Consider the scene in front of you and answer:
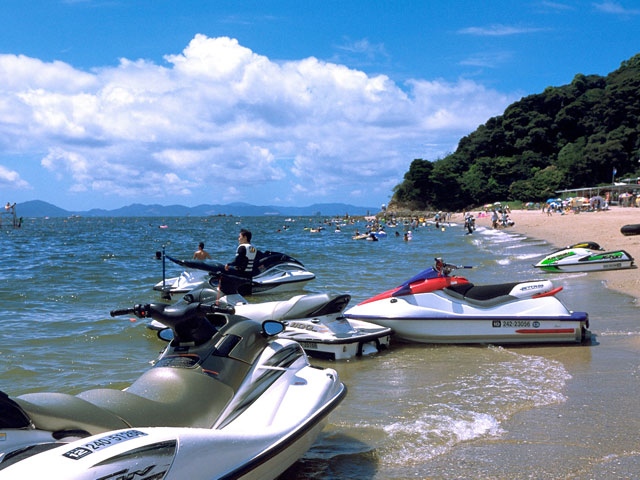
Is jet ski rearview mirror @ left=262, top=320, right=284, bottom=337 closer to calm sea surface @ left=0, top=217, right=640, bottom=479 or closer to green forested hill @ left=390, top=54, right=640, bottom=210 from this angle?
calm sea surface @ left=0, top=217, right=640, bottom=479

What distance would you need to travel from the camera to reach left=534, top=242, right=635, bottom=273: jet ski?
15.3 m

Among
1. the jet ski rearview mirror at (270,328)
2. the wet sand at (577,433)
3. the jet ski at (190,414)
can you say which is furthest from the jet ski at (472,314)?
the jet ski rearview mirror at (270,328)

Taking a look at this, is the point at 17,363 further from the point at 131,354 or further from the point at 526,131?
the point at 526,131

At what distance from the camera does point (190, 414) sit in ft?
11.1

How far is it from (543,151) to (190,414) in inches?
3977

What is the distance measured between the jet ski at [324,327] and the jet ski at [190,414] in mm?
3189

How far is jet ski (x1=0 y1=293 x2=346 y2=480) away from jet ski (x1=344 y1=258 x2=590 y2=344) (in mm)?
4010

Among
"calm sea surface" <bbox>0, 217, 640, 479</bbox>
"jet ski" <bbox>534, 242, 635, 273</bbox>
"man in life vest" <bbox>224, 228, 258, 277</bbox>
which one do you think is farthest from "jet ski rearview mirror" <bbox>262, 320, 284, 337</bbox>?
"jet ski" <bbox>534, 242, 635, 273</bbox>

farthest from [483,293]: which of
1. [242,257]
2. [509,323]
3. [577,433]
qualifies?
[242,257]

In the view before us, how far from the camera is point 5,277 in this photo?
18344 mm

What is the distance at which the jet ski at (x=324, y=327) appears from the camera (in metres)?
7.59

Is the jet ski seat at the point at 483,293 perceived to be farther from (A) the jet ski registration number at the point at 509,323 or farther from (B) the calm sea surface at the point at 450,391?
(B) the calm sea surface at the point at 450,391

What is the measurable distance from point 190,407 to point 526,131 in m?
102

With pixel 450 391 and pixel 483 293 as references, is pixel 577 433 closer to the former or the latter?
pixel 450 391
